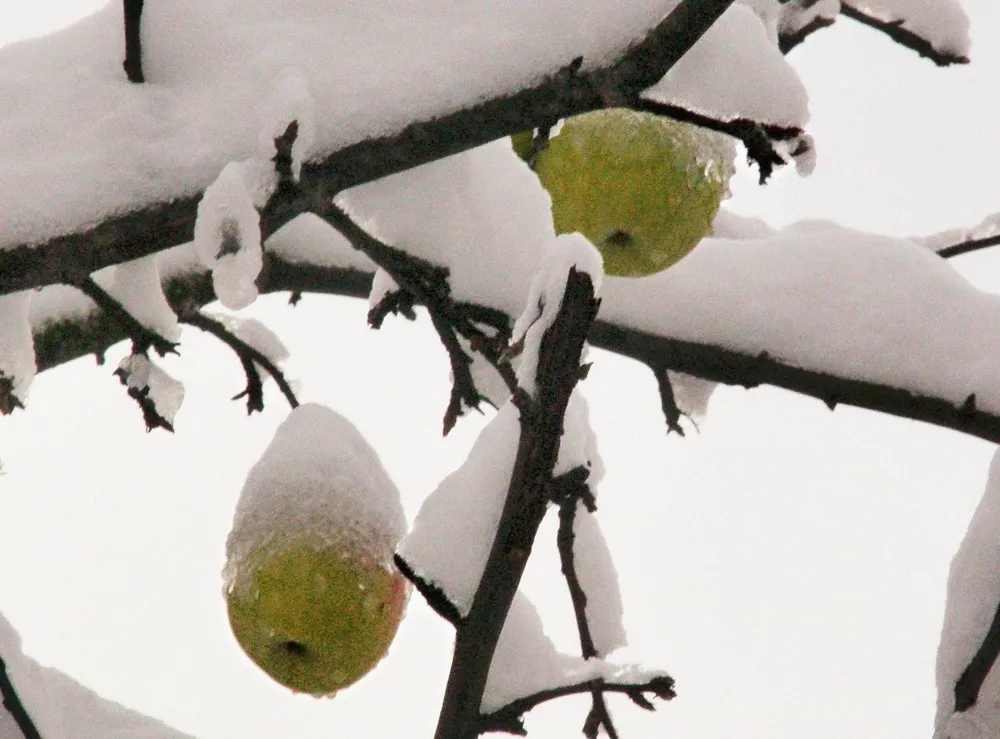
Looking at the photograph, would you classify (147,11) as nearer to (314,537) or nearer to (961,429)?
(314,537)

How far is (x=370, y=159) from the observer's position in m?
1.29

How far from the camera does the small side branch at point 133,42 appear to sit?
130 cm

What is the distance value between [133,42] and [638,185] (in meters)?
0.94

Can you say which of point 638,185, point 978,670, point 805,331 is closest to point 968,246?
point 805,331

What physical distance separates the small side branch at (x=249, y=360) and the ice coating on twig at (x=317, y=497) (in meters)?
0.32

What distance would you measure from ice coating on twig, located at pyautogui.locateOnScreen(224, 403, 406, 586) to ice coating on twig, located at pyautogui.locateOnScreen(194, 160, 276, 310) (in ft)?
2.22

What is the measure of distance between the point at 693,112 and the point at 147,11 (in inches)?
31.0

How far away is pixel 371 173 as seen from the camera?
51.7 inches

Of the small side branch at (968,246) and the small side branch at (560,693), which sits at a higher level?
the small side branch at (968,246)

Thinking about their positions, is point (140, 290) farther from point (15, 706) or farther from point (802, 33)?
point (802, 33)

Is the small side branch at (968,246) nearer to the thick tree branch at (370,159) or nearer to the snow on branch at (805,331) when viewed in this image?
the snow on branch at (805,331)

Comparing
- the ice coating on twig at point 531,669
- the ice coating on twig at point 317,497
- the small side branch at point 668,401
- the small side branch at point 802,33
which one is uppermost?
the small side branch at point 802,33

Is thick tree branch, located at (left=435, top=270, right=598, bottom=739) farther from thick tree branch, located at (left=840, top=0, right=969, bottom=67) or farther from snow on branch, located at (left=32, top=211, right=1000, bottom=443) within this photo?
thick tree branch, located at (left=840, top=0, right=969, bottom=67)

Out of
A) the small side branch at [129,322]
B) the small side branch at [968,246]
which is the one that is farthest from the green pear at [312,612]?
the small side branch at [968,246]
